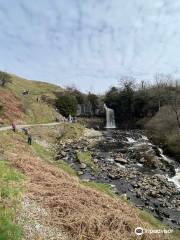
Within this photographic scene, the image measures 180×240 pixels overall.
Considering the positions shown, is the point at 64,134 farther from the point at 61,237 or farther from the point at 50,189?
the point at 61,237

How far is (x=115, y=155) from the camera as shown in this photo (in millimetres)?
38562

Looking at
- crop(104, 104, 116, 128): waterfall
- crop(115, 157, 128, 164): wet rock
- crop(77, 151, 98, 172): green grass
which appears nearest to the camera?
crop(77, 151, 98, 172): green grass

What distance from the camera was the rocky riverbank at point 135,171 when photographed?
71.3ft

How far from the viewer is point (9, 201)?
12180mm

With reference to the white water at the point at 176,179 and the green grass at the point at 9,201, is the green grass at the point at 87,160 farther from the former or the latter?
the green grass at the point at 9,201

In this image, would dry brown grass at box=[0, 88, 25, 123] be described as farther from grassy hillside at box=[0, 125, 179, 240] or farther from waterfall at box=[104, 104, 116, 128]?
grassy hillside at box=[0, 125, 179, 240]

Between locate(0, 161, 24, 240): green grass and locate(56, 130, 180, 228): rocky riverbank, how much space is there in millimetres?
10479

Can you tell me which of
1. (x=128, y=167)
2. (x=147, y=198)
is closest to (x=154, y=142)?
(x=128, y=167)

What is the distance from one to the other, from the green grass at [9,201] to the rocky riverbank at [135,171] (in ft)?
34.4

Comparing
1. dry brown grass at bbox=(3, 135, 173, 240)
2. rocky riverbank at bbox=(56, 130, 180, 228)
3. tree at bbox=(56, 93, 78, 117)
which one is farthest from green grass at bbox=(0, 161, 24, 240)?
tree at bbox=(56, 93, 78, 117)

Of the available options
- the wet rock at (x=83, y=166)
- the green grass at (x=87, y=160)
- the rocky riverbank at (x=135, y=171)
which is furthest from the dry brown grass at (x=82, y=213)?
the green grass at (x=87, y=160)

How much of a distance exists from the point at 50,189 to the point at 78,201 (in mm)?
2147

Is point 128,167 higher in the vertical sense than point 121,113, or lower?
lower

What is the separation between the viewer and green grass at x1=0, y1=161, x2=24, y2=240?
32.4 ft
